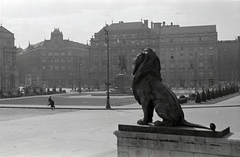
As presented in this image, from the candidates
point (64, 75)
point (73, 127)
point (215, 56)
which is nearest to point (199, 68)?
point (215, 56)

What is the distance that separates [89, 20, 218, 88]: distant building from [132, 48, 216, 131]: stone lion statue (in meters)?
94.6

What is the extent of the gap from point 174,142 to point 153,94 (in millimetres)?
1373

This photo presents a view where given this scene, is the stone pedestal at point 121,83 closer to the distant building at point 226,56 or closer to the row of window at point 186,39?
the row of window at point 186,39

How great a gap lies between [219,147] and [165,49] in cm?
10980

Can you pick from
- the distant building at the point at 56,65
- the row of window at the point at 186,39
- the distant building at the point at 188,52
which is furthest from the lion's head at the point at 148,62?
the distant building at the point at 56,65

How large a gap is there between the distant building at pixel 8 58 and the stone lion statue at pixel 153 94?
8324cm

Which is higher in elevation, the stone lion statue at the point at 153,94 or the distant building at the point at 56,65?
the distant building at the point at 56,65

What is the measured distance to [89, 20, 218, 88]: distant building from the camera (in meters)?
106

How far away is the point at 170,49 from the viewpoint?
4491 inches

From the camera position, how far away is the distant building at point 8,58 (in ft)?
287

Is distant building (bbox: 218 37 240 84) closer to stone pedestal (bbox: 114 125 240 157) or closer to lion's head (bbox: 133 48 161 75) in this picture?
lion's head (bbox: 133 48 161 75)

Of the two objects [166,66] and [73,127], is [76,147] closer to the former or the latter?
[73,127]

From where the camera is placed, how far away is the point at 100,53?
123m

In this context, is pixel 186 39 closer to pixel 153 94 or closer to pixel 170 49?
pixel 170 49
